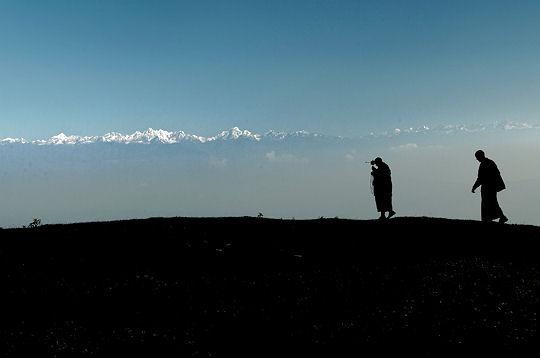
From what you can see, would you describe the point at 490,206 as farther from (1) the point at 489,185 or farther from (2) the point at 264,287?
(2) the point at 264,287

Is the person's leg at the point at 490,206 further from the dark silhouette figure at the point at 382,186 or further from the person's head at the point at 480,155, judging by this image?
the dark silhouette figure at the point at 382,186

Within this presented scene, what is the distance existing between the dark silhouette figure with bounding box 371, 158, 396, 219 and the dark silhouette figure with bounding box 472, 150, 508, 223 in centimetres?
490

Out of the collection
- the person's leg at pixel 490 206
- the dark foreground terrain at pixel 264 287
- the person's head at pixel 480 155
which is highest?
the person's head at pixel 480 155

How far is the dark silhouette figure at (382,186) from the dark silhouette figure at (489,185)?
4903mm

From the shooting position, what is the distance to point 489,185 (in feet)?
93.4

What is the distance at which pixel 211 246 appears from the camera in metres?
23.2

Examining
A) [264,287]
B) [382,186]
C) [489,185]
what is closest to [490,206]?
[489,185]

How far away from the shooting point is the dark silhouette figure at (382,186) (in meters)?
31.1

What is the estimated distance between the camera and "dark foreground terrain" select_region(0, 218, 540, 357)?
12.6 meters

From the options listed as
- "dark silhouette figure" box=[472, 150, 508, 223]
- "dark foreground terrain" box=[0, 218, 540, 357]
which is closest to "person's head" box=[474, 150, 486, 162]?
"dark silhouette figure" box=[472, 150, 508, 223]

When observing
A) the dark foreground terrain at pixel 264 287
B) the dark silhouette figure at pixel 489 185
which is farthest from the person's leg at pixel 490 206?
the dark foreground terrain at pixel 264 287

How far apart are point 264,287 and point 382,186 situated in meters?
15.6

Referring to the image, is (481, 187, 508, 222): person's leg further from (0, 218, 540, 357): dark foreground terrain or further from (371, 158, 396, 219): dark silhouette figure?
(371, 158, 396, 219): dark silhouette figure

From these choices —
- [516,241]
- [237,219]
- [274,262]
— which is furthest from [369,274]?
[237,219]
